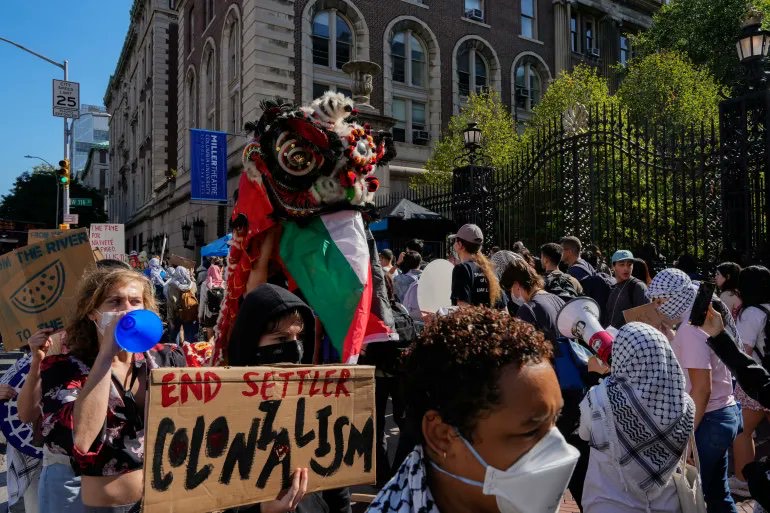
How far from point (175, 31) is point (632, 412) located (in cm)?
4228

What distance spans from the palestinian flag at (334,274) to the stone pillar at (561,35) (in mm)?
32966

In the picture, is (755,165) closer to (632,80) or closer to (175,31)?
(632,80)

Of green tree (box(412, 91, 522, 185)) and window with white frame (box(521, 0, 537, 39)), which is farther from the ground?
window with white frame (box(521, 0, 537, 39))

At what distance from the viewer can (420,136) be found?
29.3 meters

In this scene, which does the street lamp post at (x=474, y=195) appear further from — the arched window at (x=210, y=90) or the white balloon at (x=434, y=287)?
the arched window at (x=210, y=90)

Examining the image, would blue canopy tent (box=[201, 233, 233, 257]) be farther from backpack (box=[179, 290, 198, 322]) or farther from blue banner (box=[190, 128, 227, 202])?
blue banner (box=[190, 128, 227, 202])

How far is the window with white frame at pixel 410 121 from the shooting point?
94.1ft

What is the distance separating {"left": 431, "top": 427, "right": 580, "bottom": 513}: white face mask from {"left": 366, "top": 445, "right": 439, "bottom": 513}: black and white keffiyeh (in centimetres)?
5

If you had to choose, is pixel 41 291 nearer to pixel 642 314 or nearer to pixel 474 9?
pixel 642 314

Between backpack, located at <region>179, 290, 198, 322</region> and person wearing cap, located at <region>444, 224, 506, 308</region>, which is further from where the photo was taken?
backpack, located at <region>179, 290, 198, 322</region>

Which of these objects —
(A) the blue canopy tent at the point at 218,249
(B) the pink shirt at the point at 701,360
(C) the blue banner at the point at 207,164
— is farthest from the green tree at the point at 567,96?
(B) the pink shirt at the point at 701,360

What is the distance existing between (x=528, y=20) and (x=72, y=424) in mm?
34819

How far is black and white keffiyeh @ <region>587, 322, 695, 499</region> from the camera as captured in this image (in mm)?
2490

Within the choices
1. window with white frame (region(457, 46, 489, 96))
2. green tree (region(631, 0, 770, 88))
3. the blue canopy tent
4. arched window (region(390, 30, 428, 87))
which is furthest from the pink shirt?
window with white frame (region(457, 46, 489, 96))
